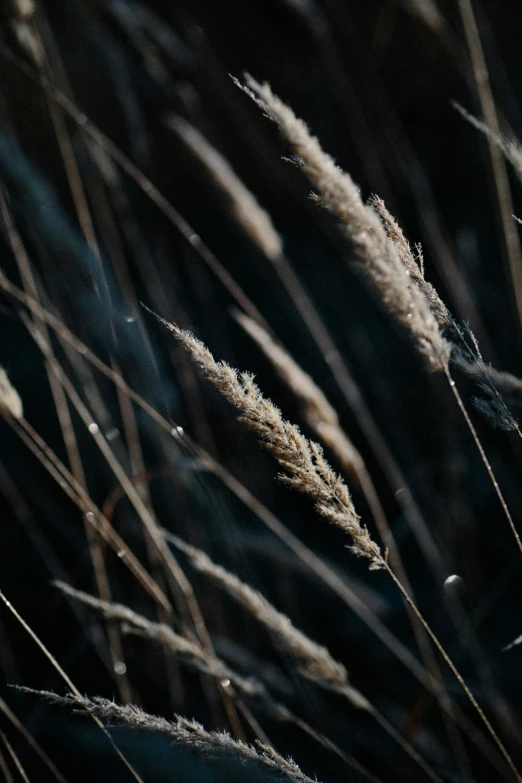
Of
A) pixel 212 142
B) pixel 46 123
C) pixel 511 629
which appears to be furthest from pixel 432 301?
pixel 46 123

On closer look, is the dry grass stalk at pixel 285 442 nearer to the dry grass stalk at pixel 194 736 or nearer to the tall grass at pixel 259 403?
the tall grass at pixel 259 403

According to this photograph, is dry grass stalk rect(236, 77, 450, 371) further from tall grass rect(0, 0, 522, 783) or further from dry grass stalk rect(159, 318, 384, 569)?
dry grass stalk rect(159, 318, 384, 569)

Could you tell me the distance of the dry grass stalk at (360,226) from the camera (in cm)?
57

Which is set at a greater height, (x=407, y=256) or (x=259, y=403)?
(x=407, y=256)

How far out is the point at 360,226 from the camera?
22.5 inches

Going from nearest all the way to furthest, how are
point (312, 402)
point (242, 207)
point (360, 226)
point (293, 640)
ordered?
point (360, 226) < point (293, 640) < point (312, 402) < point (242, 207)

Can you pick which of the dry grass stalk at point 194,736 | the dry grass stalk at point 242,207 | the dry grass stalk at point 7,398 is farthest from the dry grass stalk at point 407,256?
the dry grass stalk at point 7,398

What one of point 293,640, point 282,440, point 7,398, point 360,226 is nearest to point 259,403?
point 282,440

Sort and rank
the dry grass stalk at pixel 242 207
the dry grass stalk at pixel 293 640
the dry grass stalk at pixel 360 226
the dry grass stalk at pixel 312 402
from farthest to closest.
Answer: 1. the dry grass stalk at pixel 242 207
2. the dry grass stalk at pixel 312 402
3. the dry grass stalk at pixel 293 640
4. the dry grass stalk at pixel 360 226

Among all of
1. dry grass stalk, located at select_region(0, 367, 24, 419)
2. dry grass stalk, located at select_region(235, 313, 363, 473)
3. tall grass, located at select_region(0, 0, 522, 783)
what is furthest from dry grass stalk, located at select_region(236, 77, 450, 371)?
dry grass stalk, located at select_region(0, 367, 24, 419)

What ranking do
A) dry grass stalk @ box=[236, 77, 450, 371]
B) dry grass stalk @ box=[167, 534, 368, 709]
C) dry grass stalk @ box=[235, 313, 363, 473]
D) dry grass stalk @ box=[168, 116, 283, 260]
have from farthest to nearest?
dry grass stalk @ box=[168, 116, 283, 260], dry grass stalk @ box=[235, 313, 363, 473], dry grass stalk @ box=[167, 534, 368, 709], dry grass stalk @ box=[236, 77, 450, 371]

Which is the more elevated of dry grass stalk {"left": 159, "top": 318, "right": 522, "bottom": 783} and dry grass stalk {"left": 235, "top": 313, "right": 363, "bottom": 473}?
dry grass stalk {"left": 235, "top": 313, "right": 363, "bottom": 473}

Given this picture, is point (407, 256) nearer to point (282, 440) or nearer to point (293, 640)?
point (282, 440)

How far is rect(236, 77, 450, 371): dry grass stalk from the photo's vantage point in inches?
22.5
